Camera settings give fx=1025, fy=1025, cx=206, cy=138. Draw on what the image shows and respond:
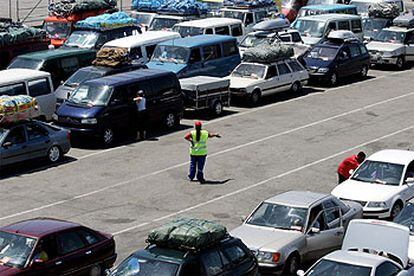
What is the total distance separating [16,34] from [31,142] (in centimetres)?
1003

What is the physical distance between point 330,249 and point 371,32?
27734mm

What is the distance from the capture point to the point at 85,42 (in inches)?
1473

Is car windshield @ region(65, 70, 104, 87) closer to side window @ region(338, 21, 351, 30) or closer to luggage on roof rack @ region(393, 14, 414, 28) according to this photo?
side window @ region(338, 21, 351, 30)

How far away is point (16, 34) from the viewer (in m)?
35.0

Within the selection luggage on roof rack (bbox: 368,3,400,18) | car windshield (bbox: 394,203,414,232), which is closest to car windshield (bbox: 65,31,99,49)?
luggage on roof rack (bbox: 368,3,400,18)

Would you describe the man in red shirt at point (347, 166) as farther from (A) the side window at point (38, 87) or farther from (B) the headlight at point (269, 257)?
(A) the side window at point (38, 87)

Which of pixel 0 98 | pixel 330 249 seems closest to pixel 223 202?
pixel 330 249

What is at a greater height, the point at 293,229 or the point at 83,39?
the point at 293,229

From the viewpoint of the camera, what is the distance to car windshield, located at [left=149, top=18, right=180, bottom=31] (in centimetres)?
4203

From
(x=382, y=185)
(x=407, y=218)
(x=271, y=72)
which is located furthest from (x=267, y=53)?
(x=407, y=218)

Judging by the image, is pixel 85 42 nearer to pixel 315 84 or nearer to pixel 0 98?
pixel 315 84

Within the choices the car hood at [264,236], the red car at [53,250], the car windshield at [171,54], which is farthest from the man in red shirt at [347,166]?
the car windshield at [171,54]

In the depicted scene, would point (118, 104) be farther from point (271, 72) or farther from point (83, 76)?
point (271, 72)

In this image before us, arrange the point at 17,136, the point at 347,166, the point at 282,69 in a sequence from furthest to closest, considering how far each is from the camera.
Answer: the point at 282,69 → the point at 17,136 → the point at 347,166
